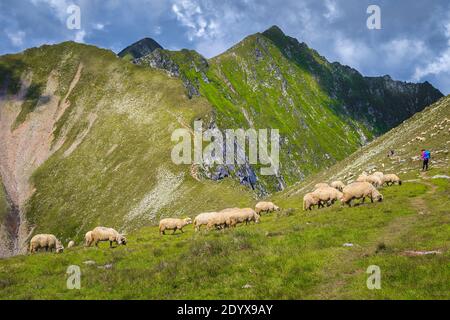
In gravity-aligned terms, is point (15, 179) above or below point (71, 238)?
above

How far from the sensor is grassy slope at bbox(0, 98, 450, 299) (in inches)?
644

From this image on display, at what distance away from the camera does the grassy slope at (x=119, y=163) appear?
98938 mm

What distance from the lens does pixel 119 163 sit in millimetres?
127375

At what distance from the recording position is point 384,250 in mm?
20828

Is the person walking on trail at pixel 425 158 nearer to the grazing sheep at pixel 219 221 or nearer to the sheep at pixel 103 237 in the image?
the grazing sheep at pixel 219 221

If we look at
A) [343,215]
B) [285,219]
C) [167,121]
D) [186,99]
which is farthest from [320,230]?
[186,99]

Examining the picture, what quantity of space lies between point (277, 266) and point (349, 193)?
20062 mm

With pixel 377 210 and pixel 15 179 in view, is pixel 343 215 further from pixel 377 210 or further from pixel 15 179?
pixel 15 179

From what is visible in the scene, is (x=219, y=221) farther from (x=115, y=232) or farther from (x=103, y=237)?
(x=103, y=237)

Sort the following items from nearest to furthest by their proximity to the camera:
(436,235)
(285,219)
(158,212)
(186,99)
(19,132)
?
(436,235)
(285,219)
(158,212)
(186,99)
(19,132)

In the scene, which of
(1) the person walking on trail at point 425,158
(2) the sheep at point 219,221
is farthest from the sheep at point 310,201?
(1) the person walking on trail at point 425,158

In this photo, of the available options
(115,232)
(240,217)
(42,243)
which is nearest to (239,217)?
(240,217)

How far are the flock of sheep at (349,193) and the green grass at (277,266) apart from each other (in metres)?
5.83
